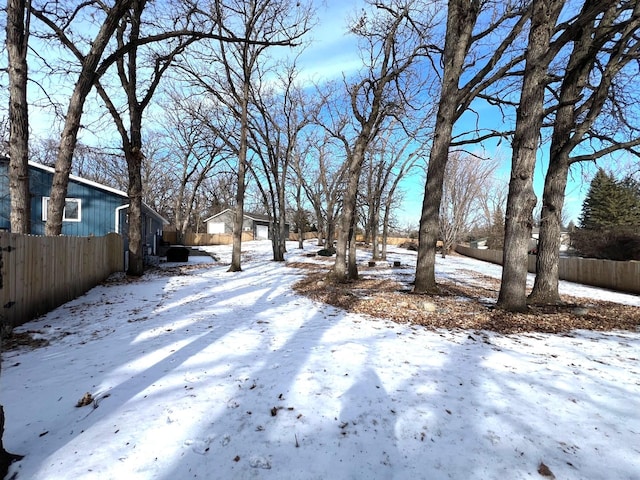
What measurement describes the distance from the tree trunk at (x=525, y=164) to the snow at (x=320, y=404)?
1411mm

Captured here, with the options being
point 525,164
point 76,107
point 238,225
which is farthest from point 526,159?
point 238,225

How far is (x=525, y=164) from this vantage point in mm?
6324

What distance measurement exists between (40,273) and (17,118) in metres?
3.38

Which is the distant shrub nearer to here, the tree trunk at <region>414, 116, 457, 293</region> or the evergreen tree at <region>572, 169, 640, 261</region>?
the evergreen tree at <region>572, 169, 640, 261</region>

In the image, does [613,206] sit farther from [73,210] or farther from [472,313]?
[73,210]

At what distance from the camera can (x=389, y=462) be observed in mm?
2184

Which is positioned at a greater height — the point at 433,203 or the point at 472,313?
the point at 433,203

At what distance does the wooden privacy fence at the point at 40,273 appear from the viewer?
16.1ft

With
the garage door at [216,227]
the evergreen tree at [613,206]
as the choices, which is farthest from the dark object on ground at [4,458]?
the garage door at [216,227]

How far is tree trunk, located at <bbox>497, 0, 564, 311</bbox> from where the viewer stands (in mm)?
6328

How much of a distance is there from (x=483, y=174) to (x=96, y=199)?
94.2ft

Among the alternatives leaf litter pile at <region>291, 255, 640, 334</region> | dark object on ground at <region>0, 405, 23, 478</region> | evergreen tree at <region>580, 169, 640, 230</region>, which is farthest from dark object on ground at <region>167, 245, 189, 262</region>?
evergreen tree at <region>580, 169, 640, 230</region>

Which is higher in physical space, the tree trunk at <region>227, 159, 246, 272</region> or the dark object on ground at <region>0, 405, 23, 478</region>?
the tree trunk at <region>227, 159, 246, 272</region>

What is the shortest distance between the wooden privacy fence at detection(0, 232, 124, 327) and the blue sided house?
661 centimetres
